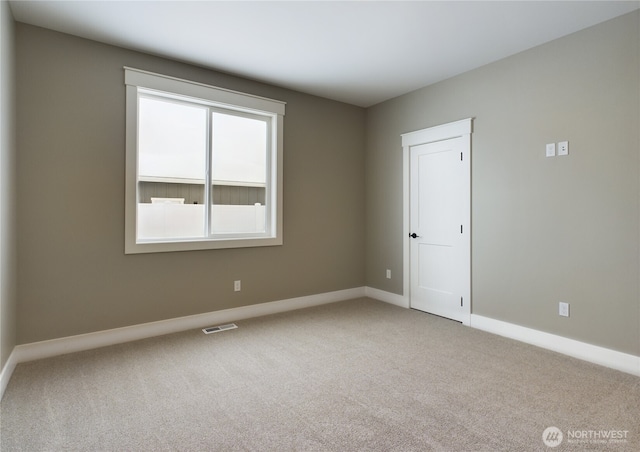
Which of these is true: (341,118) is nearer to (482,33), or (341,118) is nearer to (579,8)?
(482,33)

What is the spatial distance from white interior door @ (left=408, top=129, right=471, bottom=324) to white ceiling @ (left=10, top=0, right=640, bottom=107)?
932 mm

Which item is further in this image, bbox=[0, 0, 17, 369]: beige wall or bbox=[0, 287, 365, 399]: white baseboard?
bbox=[0, 287, 365, 399]: white baseboard

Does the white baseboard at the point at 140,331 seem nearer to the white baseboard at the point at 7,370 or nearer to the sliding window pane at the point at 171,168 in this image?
the white baseboard at the point at 7,370

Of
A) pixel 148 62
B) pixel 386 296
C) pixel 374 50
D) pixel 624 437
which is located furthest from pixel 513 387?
pixel 148 62

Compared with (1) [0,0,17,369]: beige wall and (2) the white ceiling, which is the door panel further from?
(1) [0,0,17,369]: beige wall

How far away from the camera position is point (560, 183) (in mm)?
2938

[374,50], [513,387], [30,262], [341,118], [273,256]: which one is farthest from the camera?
[341,118]

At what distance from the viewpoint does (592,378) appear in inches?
96.3

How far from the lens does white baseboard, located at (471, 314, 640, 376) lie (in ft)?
8.41

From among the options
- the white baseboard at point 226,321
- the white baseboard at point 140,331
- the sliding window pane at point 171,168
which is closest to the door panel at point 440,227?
the white baseboard at point 226,321

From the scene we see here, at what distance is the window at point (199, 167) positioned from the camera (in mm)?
3277

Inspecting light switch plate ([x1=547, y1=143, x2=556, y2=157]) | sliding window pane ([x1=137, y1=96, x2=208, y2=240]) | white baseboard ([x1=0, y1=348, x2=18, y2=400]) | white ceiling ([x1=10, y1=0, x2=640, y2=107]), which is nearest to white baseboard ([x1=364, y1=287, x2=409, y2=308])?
light switch plate ([x1=547, y1=143, x2=556, y2=157])

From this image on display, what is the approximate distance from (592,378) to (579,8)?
2737 mm

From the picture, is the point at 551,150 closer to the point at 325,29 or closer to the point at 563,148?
the point at 563,148
